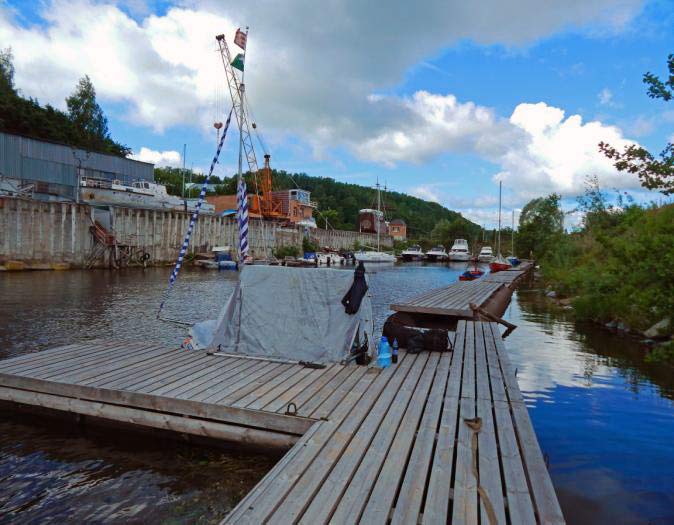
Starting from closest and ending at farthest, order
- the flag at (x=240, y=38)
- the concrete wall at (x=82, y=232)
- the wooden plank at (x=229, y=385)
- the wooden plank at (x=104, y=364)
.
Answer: the wooden plank at (x=229, y=385) → the wooden plank at (x=104, y=364) → the flag at (x=240, y=38) → the concrete wall at (x=82, y=232)

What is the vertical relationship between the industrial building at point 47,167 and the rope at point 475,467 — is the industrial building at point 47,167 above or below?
above

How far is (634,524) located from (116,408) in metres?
6.34

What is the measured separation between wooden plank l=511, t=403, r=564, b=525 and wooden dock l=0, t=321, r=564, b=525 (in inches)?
0.5

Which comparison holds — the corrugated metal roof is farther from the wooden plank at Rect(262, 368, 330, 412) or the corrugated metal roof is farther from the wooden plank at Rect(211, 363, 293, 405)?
the wooden plank at Rect(262, 368, 330, 412)

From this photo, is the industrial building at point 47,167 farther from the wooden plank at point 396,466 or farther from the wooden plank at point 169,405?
the wooden plank at point 396,466

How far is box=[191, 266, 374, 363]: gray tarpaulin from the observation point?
7930 mm

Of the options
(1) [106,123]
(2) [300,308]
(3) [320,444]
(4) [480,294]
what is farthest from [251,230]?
(3) [320,444]

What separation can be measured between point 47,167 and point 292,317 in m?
50.5

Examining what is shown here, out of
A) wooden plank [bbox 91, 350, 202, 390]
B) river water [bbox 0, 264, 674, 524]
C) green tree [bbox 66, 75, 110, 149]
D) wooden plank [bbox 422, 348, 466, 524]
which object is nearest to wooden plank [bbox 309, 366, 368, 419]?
river water [bbox 0, 264, 674, 524]

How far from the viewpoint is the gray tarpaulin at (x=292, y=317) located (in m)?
7.93

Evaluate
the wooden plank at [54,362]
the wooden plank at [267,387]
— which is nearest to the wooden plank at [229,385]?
the wooden plank at [267,387]

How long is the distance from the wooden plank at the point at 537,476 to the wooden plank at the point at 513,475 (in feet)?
0.18

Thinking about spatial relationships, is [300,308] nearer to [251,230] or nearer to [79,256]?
[79,256]

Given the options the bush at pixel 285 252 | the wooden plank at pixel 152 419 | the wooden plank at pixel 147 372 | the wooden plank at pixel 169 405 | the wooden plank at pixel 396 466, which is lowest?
the wooden plank at pixel 152 419
